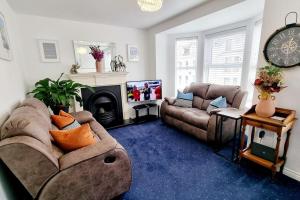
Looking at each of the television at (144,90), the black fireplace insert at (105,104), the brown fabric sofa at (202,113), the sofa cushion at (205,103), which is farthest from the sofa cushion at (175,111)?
the black fireplace insert at (105,104)

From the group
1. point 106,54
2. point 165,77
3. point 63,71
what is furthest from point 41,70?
point 165,77

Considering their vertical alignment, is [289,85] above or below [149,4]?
below

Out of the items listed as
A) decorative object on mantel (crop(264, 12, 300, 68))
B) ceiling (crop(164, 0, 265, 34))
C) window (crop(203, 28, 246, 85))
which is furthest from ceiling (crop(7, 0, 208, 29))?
decorative object on mantel (crop(264, 12, 300, 68))

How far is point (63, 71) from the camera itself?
3311 millimetres

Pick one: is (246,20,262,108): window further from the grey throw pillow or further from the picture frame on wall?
the picture frame on wall

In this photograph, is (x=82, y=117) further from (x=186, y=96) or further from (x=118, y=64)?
(x=186, y=96)

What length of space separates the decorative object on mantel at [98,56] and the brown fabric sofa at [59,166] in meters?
2.29

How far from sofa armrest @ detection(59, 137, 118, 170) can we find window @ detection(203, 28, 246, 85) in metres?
3.19

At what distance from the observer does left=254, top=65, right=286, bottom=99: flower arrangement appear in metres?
1.69

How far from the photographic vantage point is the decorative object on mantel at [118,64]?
12.4 ft

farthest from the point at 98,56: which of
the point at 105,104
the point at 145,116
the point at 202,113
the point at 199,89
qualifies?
the point at 202,113

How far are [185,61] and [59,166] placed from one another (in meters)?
3.87

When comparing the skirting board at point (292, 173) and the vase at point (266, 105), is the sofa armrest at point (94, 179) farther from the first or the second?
the skirting board at point (292, 173)

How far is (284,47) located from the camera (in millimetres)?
1780
